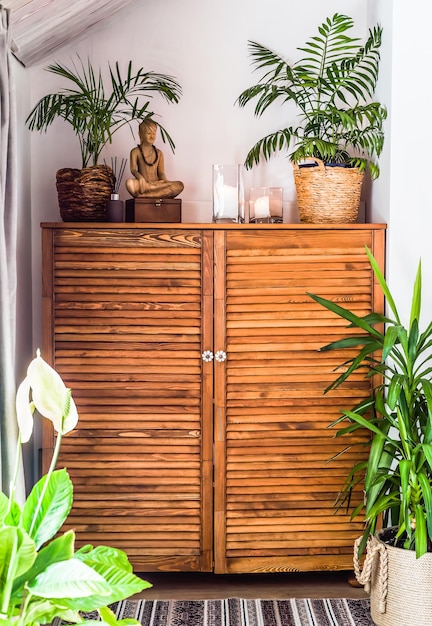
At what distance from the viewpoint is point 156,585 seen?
110 inches

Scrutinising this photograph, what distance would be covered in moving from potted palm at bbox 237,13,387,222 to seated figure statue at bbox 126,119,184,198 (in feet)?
1.27

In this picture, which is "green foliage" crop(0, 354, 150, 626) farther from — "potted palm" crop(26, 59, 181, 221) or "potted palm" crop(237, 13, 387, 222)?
"potted palm" crop(237, 13, 387, 222)

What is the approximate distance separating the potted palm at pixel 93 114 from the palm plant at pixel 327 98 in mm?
393

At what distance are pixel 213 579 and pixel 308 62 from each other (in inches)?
87.8

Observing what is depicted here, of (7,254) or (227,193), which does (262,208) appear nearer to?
(227,193)

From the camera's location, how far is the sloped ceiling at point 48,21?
2.34 m

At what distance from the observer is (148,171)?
2795mm

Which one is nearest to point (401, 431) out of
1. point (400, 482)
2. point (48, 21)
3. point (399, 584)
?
point (400, 482)

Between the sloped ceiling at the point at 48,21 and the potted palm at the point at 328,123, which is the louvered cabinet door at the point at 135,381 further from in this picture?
the sloped ceiling at the point at 48,21

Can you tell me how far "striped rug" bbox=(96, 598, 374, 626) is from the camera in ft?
8.01

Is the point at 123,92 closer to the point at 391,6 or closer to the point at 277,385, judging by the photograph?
the point at 391,6

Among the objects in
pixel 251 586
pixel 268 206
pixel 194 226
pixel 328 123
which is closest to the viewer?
pixel 194 226

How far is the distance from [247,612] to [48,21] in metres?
2.27

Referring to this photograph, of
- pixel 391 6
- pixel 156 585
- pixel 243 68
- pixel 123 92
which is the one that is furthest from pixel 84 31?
pixel 156 585
